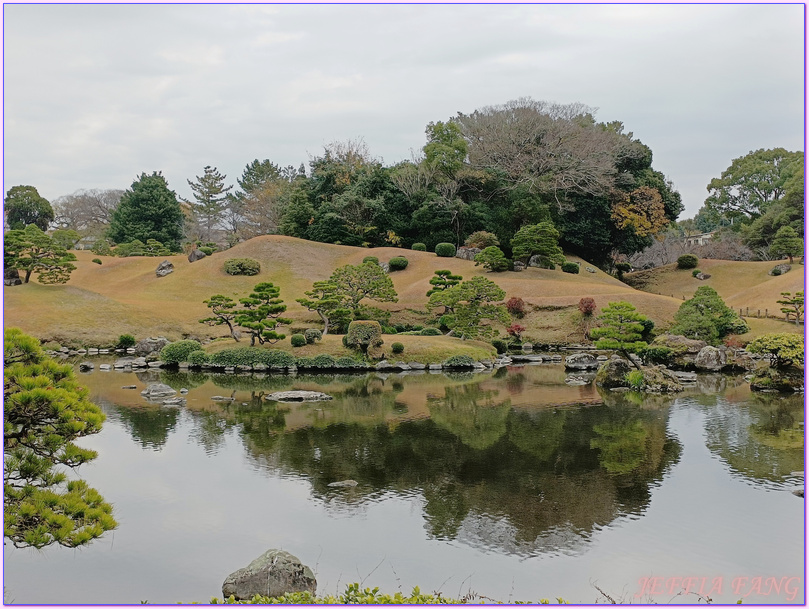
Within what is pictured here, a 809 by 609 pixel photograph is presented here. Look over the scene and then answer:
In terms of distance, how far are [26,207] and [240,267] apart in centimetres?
3054

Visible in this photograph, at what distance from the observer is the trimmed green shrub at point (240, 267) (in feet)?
152

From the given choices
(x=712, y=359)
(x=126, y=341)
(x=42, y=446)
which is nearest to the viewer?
(x=42, y=446)

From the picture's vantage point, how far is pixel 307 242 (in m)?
51.2

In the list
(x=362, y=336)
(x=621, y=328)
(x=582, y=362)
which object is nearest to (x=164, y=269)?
(x=362, y=336)

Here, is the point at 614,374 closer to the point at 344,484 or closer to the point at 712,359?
the point at 712,359

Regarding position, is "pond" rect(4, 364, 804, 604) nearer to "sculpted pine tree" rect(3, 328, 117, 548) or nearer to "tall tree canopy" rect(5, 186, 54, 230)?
"sculpted pine tree" rect(3, 328, 117, 548)

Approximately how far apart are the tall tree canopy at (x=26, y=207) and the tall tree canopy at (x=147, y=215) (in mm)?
7025

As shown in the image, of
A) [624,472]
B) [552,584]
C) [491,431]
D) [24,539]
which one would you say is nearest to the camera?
[24,539]

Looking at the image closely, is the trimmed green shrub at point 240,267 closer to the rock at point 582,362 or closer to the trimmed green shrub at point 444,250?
the trimmed green shrub at point 444,250

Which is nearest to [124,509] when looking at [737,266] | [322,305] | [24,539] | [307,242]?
[24,539]

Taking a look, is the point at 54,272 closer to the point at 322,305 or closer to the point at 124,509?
the point at 322,305

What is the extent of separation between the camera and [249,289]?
44.3 m

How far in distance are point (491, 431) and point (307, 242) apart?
36.7 meters

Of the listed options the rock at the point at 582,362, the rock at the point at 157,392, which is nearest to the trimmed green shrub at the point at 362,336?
the rock at the point at 582,362
